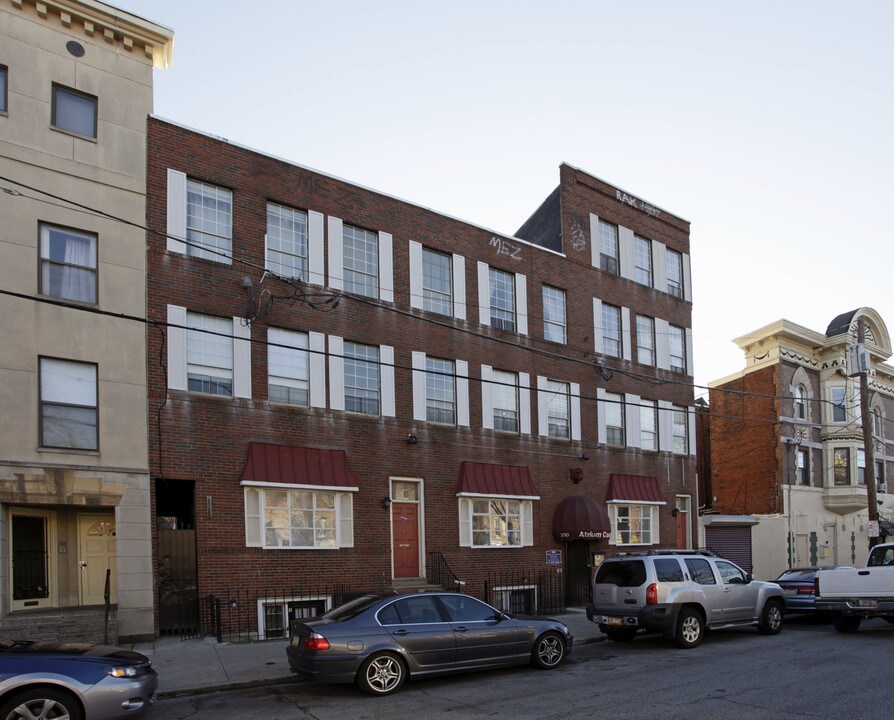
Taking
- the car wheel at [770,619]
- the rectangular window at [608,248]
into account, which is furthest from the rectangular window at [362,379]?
the rectangular window at [608,248]

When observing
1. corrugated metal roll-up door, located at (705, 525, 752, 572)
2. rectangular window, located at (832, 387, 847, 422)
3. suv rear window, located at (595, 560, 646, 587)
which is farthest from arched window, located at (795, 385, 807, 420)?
suv rear window, located at (595, 560, 646, 587)

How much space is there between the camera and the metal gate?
16766 millimetres

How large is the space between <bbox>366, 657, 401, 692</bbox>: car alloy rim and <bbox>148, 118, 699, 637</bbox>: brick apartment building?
6.91 m

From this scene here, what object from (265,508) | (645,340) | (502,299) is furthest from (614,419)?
(265,508)

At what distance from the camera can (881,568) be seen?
16.4 metres

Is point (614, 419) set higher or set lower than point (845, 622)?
higher

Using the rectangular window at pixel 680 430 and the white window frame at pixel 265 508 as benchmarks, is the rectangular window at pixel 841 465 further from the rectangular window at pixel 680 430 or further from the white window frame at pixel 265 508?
the white window frame at pixel 265 508

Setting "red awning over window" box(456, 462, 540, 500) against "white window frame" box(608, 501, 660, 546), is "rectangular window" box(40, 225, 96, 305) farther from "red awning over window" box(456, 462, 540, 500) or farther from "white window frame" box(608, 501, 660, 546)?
"white window frame" box(608, 501, 660, 546)

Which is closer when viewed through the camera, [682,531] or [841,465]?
[682,531]

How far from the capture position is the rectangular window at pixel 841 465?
3753cm

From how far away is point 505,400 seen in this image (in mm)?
23734

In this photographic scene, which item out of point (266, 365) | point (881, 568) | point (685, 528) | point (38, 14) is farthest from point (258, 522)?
point (685, 528)

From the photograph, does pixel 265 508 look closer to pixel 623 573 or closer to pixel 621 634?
pixel 623 573

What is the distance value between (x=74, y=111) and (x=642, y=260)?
18.6 metres
